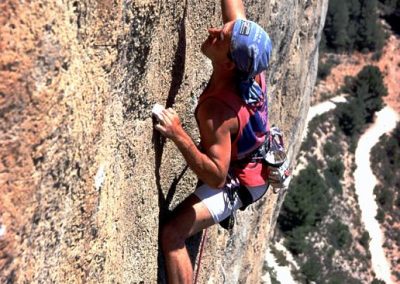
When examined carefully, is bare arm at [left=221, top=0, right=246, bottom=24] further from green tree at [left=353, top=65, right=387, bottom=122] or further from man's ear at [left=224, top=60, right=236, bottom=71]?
green tree at [left=353, top=65, right=387, bottom=122]

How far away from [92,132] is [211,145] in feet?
3.67

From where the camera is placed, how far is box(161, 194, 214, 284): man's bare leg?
17.0 ft

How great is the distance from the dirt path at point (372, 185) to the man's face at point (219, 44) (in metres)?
34.3

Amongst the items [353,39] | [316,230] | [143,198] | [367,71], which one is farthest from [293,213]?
[143,198]

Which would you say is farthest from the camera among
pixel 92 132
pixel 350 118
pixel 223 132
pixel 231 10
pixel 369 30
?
pixel 369 30

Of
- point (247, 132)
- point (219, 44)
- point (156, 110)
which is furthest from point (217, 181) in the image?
point (219, 44)

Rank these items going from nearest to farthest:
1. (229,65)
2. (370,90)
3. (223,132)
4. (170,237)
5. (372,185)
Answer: (223,132) < (229,65) < (170,237) < (372,185) < (370,90)

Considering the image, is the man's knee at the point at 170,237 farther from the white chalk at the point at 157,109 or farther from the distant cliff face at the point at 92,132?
the white chalk at the point at 157,109

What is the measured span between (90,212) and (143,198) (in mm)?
1045

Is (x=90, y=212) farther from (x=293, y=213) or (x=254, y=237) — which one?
(x=293, y=213)

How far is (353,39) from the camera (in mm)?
53469

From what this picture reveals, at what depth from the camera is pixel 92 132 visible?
370 centimetres

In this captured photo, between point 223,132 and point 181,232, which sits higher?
point 223,132

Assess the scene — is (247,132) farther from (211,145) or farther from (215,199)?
(215,199)
